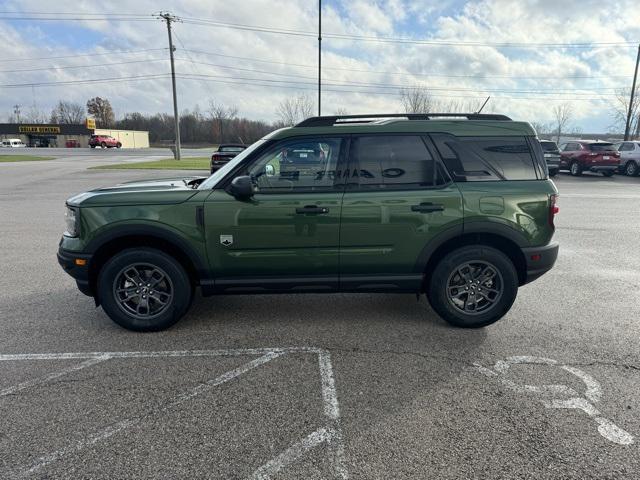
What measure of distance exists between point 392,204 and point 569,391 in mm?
1955

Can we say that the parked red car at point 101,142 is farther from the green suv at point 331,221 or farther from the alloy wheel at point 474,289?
the alloy wheel at point 474,289

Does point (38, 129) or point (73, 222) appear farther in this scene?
point (38, 129)

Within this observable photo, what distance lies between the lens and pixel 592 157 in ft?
Answer: 67.4

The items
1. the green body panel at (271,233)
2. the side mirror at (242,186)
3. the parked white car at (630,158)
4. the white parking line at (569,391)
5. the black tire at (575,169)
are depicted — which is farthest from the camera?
the black tire at (575,169)

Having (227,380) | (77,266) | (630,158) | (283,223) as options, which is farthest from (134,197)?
(630,158)

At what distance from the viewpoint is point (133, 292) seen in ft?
12.9

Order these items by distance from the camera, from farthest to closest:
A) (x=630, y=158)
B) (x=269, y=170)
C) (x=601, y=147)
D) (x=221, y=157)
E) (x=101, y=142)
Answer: (x=101, y=142), (x=630, y=158), (x=601, y=147), (x=221, y=157), (x=269, y=170)

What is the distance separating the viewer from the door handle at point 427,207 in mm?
3807

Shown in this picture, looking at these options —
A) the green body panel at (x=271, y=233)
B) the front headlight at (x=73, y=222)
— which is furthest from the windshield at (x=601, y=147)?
the front headlight at (x=73, y=222)

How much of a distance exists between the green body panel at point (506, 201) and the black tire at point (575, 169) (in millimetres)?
20828

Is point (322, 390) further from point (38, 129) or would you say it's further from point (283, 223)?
point (38, 129)

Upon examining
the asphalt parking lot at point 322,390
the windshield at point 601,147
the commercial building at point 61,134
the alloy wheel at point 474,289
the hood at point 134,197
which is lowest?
the asphalt parking lot at point 322,390

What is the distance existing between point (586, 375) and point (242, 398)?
8.49 ft

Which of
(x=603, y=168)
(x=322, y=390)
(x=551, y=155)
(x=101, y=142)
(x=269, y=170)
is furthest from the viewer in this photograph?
(x=101, y=142)
